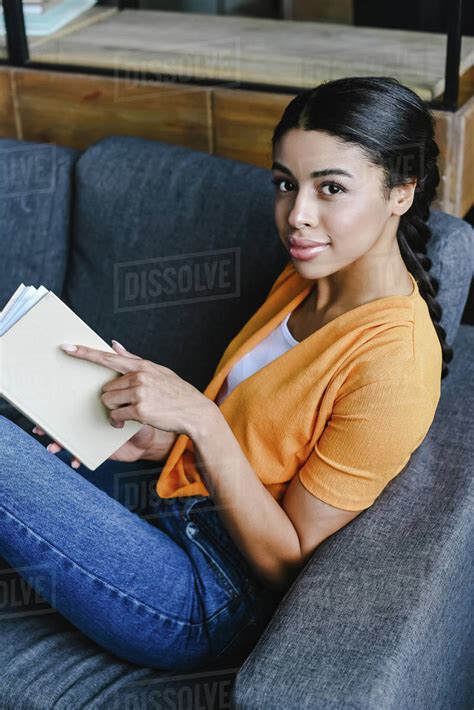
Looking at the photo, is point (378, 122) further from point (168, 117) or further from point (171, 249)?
point (168, 117)

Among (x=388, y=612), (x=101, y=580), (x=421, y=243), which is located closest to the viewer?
(x=388, y=612)

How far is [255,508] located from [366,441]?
17 centimetres

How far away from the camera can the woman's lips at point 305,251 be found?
1319mm

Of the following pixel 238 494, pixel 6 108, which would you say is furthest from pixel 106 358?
pixel 6 108

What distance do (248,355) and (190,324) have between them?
32 centimetres

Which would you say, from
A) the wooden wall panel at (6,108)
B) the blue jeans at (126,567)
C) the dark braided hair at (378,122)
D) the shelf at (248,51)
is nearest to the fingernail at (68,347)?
the blue jeans at (126,567)

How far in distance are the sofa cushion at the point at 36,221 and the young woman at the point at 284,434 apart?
735mm

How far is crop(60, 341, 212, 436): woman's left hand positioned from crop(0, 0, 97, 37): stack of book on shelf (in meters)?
1.29

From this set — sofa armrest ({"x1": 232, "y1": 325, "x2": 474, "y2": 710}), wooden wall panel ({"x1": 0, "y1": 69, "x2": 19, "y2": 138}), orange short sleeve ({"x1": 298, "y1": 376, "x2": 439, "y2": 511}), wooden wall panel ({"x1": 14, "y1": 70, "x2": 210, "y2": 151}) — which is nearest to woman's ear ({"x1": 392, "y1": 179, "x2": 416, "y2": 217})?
orange short sleeve ({"x1": 298, "y1": 376, "x2": 439, "y2": 511})

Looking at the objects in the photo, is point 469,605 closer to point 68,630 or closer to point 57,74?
point 68,630

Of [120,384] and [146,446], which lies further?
[146,446]

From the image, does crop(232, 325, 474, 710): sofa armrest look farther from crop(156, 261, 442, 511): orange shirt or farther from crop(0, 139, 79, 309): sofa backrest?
crop(0, 139, 79, 309): sofa backrest

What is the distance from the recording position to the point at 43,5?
230 centimetres

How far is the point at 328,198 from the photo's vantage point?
1.29 m
